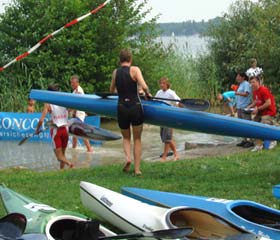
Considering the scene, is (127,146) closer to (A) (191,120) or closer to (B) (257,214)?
(A) (191,120)

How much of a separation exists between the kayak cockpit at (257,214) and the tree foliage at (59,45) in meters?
14.0

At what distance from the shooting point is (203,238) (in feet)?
19.4

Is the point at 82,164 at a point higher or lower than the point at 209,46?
lower

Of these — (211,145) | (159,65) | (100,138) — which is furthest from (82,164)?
(159,65)

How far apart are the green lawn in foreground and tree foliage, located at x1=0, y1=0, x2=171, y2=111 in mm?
9690

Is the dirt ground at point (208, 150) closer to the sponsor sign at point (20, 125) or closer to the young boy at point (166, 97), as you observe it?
the young boy at point (166, 97)

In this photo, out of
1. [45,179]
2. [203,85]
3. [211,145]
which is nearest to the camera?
[45,179]

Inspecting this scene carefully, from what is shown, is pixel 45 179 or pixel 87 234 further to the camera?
pixel 45 179

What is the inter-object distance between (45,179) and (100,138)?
4.21m

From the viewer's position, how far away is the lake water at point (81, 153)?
13.4m

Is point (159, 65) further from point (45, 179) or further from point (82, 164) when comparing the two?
point (45, 179)

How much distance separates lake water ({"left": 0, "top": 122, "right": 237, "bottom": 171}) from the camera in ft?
43.9

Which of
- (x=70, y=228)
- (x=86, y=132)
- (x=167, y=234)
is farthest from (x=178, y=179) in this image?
(x=86, y=132)

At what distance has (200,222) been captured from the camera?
617 centimetres
